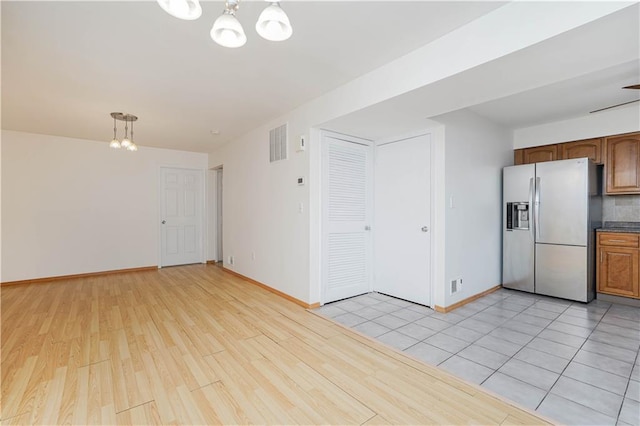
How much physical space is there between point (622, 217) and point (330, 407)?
187 inches

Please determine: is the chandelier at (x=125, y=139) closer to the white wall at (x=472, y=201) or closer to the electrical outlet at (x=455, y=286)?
the white wall at (x=472, y=201)

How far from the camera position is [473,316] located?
3.19 meters

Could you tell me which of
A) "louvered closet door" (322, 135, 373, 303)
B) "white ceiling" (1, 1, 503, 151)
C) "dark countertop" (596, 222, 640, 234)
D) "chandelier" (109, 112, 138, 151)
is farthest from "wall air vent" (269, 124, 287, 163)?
"dark countertop" (596, 222, 640, 234)

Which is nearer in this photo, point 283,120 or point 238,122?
point 283,120

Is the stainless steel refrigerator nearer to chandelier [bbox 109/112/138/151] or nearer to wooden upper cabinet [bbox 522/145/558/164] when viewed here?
wooden upper cabinet [bbox 522/145/558/164]

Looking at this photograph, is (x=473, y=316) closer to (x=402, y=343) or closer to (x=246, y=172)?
(x=402, y=343)

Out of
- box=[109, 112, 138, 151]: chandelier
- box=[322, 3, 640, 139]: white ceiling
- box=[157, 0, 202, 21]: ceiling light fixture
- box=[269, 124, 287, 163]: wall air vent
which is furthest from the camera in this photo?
box=[269, 124, 287, 163]: wall air vent

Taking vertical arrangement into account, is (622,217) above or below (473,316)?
above

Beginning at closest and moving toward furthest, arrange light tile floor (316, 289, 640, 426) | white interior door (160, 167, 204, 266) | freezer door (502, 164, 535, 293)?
light tile floor (316, 289, 640, 426), freezer door (502, 164, 535, 293), white interior door (160, 167, 204, 266)

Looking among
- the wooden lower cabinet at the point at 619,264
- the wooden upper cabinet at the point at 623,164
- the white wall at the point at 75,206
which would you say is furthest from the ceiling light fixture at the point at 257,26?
the white wall at the point at 75,206

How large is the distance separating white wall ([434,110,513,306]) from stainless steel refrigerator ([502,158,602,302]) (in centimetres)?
17

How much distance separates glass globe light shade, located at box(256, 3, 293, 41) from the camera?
1315mm

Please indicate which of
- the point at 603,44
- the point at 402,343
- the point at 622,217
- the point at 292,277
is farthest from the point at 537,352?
the point at 622,217

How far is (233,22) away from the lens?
1.34 meters
